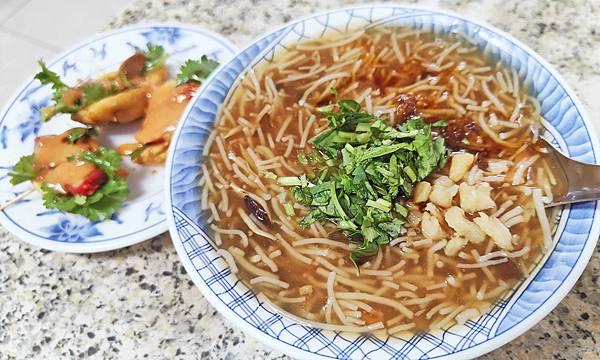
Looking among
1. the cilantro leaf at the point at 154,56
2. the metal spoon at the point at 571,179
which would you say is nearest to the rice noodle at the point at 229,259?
the metal spoon at the point at 571,179

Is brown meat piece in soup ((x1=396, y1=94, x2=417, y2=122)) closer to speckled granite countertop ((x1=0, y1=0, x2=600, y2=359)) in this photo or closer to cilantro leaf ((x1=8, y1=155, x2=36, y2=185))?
speckled granite countertop ((x1=0, y1=0, x2=600, y2=359))

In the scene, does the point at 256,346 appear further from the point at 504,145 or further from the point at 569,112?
the point at 569,112

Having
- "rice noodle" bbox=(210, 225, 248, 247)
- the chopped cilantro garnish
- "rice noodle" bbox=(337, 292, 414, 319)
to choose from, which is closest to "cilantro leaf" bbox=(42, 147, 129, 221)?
the chopped cilantro garnish

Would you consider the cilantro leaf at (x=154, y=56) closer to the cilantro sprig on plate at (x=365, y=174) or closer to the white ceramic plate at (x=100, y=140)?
the white ceramic plate at (x=100, y=140)

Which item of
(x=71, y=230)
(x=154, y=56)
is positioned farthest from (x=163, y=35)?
(x=71, y=230)

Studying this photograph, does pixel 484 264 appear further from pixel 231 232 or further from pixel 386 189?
pixel 231 232

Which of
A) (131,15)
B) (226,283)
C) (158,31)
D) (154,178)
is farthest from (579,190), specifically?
(131,15)
